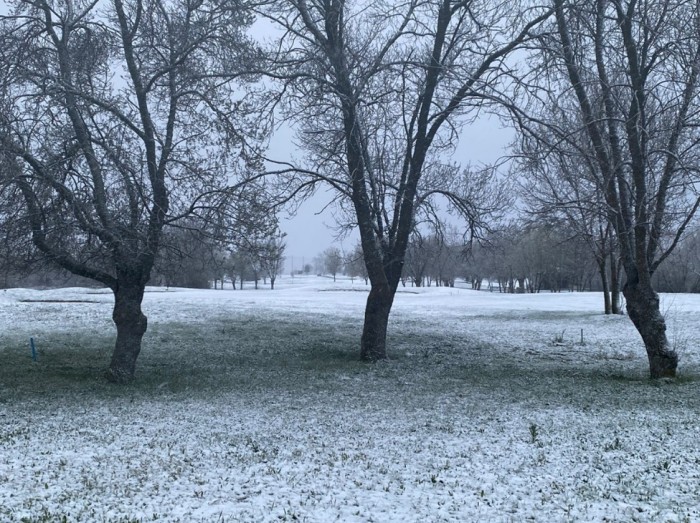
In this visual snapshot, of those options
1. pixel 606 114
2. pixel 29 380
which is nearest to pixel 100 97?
pixel 29 380

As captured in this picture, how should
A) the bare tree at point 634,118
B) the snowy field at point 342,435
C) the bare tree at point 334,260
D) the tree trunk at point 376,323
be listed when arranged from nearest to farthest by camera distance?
1. the snowy field at point 342,435
2. the bare tree at point 634,118
3. the tree trunk at point 376,323
4. the bare tree at point 334,260

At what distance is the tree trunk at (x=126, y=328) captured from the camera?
37.4ft

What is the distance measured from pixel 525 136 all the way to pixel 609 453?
750cm

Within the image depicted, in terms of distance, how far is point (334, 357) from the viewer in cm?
1555

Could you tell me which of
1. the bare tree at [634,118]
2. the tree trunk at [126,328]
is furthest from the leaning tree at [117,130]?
the bare tree at [634,118]

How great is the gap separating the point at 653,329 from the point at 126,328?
1040cm

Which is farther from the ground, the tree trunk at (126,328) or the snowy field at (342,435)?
the tree trunk at (126,328)

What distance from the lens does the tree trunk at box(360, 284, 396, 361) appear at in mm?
14414

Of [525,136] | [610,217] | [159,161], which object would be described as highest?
[525,136]

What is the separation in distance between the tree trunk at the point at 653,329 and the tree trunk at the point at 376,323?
553 cm

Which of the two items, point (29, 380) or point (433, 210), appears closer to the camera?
point (29, 380)

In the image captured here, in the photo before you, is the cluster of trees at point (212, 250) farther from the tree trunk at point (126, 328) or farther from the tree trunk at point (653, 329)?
the tree trunk at point (653, 329)

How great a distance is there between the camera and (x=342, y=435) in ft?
24.2

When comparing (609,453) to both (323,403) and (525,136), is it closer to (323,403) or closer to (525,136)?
(323,403)
